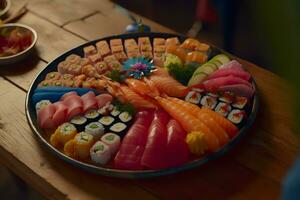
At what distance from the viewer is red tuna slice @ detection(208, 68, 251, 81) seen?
1.15 metres

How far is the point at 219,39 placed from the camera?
253 cm

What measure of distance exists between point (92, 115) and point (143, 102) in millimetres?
124

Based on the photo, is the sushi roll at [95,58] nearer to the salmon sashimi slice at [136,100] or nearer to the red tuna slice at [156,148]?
the salmon sashimi slice at [136,100]

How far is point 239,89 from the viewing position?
1122 millimetres

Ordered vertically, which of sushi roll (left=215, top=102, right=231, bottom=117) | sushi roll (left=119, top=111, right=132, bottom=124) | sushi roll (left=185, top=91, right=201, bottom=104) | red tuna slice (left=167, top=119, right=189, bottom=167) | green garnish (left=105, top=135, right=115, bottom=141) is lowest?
green garnish (left=105, top=135, right=115, bottom=141)

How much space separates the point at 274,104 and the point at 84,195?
1.69 feet

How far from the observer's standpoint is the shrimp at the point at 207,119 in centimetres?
101

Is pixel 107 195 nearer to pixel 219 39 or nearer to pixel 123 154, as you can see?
pixel 123 154

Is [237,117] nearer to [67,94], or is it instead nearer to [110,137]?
[110,137]

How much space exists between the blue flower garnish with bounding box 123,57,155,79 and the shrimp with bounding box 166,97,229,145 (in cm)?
14

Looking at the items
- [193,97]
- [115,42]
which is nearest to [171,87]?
[193,97]

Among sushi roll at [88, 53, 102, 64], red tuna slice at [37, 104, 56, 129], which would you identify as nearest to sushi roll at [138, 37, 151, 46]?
sushi roll at [88, 53, 102, 64]

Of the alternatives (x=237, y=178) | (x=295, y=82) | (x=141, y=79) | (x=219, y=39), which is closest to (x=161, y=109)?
(x=141, y=79)

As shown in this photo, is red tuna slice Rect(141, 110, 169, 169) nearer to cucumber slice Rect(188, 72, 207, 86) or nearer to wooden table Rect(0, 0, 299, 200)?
wooden table Rect(0, 0, 299, 200)
